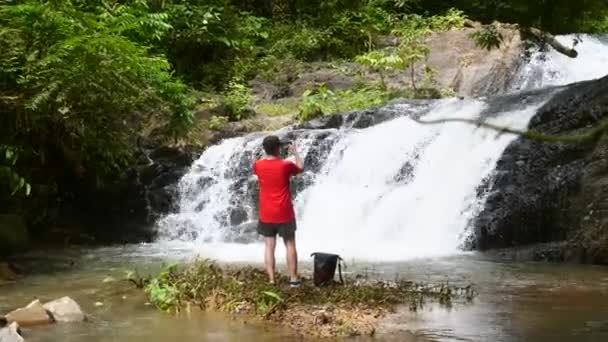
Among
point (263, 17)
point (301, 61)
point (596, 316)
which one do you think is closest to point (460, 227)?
point (596, 316)

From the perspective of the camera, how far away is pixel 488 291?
25.5ft

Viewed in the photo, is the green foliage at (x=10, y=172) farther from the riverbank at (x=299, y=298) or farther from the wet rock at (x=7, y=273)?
the riverbank at (x=299, y=298)

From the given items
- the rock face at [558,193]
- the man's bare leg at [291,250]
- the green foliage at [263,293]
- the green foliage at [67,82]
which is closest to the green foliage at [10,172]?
the green foliage at [67,82]

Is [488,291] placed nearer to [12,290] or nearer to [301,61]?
[12,290]

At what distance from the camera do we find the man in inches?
298

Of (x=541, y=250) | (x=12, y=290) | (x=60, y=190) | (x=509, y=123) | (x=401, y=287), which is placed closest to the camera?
(x=401, y=287)

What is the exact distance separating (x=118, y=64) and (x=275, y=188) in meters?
4.38

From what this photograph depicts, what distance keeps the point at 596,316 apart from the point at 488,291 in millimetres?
1355

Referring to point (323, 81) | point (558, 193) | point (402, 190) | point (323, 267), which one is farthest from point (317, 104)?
point (323, 267)

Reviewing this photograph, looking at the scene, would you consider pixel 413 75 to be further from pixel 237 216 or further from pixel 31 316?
pixel 31 316

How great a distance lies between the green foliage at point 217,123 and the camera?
53.6ft

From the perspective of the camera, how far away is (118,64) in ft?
36.0

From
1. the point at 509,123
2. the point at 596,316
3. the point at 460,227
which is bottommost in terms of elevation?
the point at 596,316

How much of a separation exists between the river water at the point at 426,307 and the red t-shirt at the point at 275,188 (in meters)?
1.22
